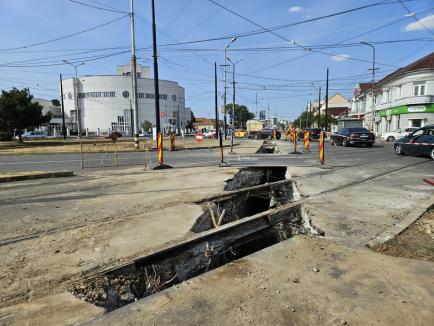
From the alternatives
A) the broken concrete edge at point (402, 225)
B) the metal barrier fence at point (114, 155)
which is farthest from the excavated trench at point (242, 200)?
the metal barrier fence at point (114, 155)

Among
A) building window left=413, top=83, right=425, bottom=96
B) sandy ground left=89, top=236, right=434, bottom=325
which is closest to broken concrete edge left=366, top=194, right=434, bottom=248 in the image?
sandy ground left=89, top=236, right=434, bottom=325

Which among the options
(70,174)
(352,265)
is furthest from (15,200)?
(352,265)

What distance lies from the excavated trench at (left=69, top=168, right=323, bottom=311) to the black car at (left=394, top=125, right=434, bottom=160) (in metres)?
12.2

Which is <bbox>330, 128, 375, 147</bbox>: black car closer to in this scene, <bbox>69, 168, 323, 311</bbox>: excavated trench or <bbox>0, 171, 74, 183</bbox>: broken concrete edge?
<bbox>69, 168, 323, 311</bbox>: excavated trench

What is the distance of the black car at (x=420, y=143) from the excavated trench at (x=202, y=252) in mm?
12172

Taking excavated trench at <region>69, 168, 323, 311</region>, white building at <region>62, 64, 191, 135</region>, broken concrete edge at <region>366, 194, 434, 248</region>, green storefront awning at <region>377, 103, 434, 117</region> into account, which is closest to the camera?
excavated trench at <region>69, 168, 323, 311</region>

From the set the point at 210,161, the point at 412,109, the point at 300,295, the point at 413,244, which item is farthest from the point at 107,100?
the point at 300,295

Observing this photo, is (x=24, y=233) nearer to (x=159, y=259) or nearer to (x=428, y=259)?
(x=159, y=259)

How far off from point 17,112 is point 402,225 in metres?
43.2

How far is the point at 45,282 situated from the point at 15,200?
5327 mm

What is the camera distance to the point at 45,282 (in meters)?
3.95

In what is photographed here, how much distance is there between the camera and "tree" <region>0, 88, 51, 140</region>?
39.0 metres

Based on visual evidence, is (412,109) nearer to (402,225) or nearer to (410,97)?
(410,97)

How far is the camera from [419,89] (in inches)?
1727
